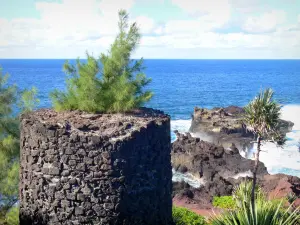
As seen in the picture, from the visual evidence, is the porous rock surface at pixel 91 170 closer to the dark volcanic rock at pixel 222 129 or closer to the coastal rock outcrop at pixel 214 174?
the coastal rock outcrop at pixel 214 174

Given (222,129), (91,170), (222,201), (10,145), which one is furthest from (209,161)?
(91,170)

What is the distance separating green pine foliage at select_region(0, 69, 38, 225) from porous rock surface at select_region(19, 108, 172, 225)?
5971 mm

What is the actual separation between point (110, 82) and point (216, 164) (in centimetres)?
1906

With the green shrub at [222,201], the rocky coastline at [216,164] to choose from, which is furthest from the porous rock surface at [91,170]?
the green shrub at [222,201]

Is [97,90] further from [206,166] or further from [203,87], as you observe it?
[203,87]

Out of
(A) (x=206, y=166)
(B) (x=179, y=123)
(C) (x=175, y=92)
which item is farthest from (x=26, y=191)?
(C) (x=175, y=92)

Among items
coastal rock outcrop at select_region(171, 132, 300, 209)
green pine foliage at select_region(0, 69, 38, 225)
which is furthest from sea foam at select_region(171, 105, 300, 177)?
green pine foliage at select_region(0, 69, 38, 225)

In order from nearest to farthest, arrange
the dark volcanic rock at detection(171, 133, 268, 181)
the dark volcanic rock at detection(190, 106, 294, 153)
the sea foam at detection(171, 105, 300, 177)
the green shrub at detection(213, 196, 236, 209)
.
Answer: the green shrub at detection(213, 196, 236, 209) → the dark volcanic rock at detection(171, 133, 268, 181) → the sea foam at detection(171, 105, 300, 177) → the dark volcanic rock at detection(190, 106, 294, 153)

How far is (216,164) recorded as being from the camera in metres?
29.5

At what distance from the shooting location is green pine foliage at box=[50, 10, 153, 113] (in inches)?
448

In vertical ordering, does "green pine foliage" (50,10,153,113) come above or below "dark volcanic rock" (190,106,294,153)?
above

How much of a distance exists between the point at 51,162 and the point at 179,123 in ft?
140

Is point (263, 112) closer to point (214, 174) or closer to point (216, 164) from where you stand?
point (214, 174)

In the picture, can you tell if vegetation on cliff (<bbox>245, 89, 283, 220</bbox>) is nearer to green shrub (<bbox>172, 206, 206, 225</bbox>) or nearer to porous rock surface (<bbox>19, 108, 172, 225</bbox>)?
green shrub (<bbox>172, 206, 206, 225</bbox>)
